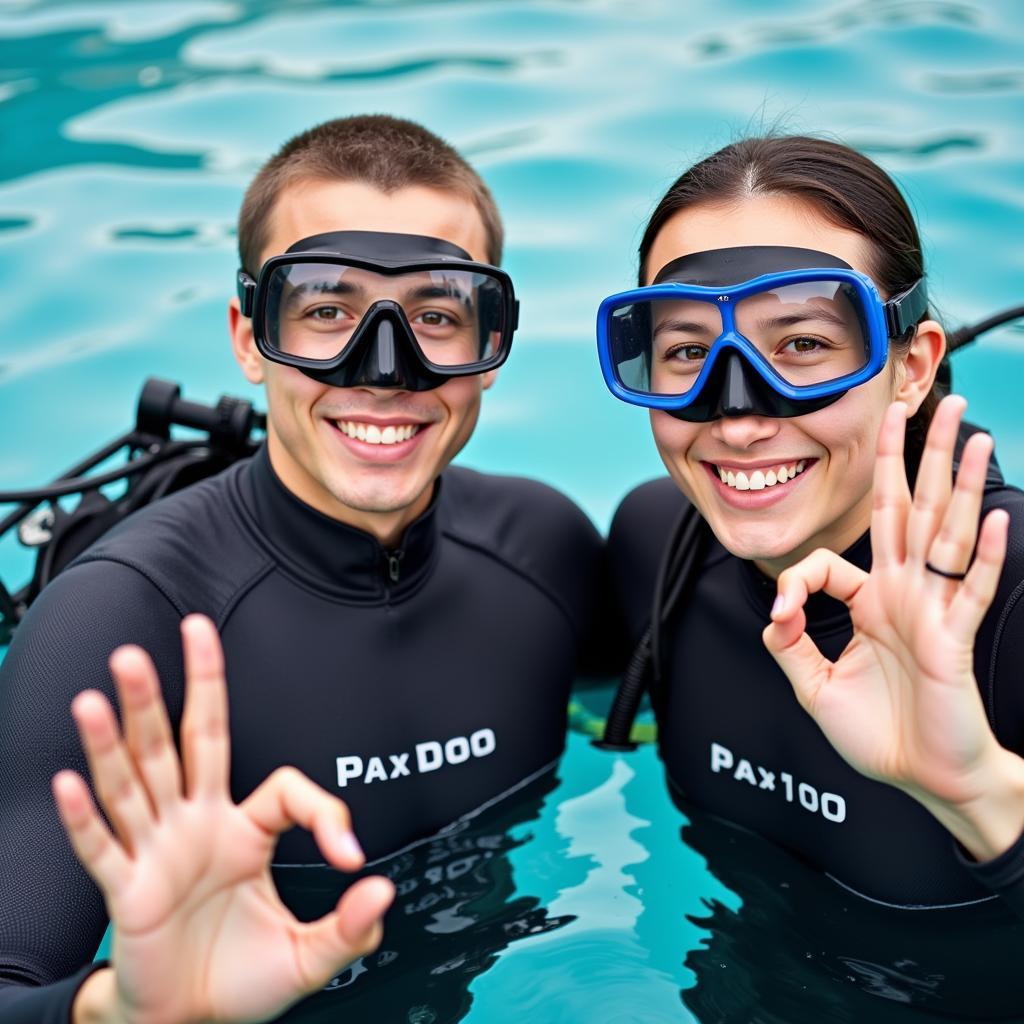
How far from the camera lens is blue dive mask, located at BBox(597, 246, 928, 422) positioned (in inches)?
98.4

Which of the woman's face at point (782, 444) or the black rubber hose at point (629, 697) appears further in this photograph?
the black rubber hose at point (629, 697)

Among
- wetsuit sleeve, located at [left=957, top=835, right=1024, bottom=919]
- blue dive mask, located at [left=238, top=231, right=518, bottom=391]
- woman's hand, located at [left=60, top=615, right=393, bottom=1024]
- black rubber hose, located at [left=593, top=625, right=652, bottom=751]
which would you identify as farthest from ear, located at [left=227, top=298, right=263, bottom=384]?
wetsuit sleeve, located at [left=957, top=835, right=1024, bottom=919]

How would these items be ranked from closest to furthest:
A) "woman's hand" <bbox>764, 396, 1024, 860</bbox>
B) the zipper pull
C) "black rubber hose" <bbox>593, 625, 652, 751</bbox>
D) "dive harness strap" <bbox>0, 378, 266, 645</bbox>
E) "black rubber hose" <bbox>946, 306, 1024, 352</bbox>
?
"woman's hand" <bbox>764, 396, 1024, 860</bbox>
the zipper pull
"black rubber hose" <bbox>593, 625, 652, 751</bbox>
"black rubber hose" <bbox>946, 306, 1024, 352</bbox>
"dive harness strap" <bbox>0, 378, 266, 645</bbox>

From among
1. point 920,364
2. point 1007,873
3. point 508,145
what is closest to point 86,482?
point 920,364

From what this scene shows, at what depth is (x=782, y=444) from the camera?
8.50 ft

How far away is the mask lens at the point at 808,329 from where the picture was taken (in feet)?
8.24

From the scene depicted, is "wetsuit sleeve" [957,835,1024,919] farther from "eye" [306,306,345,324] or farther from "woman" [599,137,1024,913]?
"eye" [306,306,345,324]

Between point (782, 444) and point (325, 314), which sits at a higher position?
point (325, 314)

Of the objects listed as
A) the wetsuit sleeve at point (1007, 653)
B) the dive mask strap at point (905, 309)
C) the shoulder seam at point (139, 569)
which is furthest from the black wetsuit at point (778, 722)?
the shoulder seam at point (139, 569)

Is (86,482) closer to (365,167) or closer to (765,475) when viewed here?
(365,167)

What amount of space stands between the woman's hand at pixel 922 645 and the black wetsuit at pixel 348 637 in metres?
1.00

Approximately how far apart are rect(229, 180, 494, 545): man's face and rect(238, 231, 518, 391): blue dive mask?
1.6 inches

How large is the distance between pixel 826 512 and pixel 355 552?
982 mm

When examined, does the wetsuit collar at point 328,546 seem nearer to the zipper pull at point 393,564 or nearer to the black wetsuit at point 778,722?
the zipper pull at point 393,564
